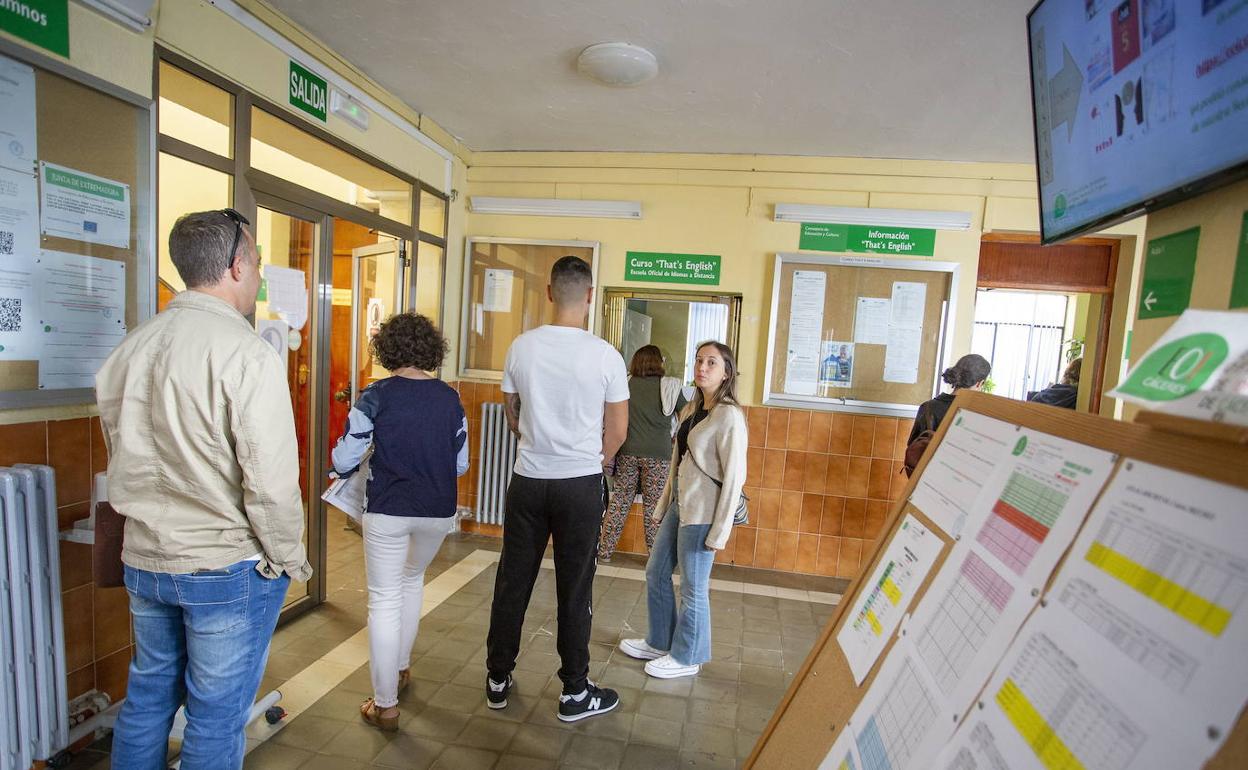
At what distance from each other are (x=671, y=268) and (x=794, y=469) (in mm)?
1783

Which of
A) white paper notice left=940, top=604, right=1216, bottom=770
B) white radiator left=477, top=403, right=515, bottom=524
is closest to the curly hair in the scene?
white paper notice left=940, top=604, right=1216, bottom=770

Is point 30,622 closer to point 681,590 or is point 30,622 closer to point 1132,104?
point 681,590

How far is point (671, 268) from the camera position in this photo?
436 cm

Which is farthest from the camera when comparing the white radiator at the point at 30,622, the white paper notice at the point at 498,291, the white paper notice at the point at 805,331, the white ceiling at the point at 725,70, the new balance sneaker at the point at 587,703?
the white paper notice at the point at 498,291

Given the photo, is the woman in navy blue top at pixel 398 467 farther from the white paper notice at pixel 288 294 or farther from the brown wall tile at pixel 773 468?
the brown wall tile at pixel 773 468

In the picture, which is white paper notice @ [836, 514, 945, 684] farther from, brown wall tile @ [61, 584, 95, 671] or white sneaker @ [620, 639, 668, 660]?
brown wall tile @ [61, 584, 95, 671]

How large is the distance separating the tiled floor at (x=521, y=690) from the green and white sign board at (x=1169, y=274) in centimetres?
201

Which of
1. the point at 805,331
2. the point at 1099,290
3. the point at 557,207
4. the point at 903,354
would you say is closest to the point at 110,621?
the point at 557,207

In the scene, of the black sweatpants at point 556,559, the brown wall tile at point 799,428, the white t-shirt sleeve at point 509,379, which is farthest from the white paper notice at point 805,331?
the white t-shirt sleeve at point 509,379

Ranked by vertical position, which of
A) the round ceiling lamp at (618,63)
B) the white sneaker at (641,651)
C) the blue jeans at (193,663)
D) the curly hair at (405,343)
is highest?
the round ceiling lamp at (618,63)

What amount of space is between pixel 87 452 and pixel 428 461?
3.92ft

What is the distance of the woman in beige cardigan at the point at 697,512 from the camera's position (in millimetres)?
2412

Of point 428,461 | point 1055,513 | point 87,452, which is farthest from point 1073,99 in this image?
point 87,452

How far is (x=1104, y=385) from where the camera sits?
4039mm
